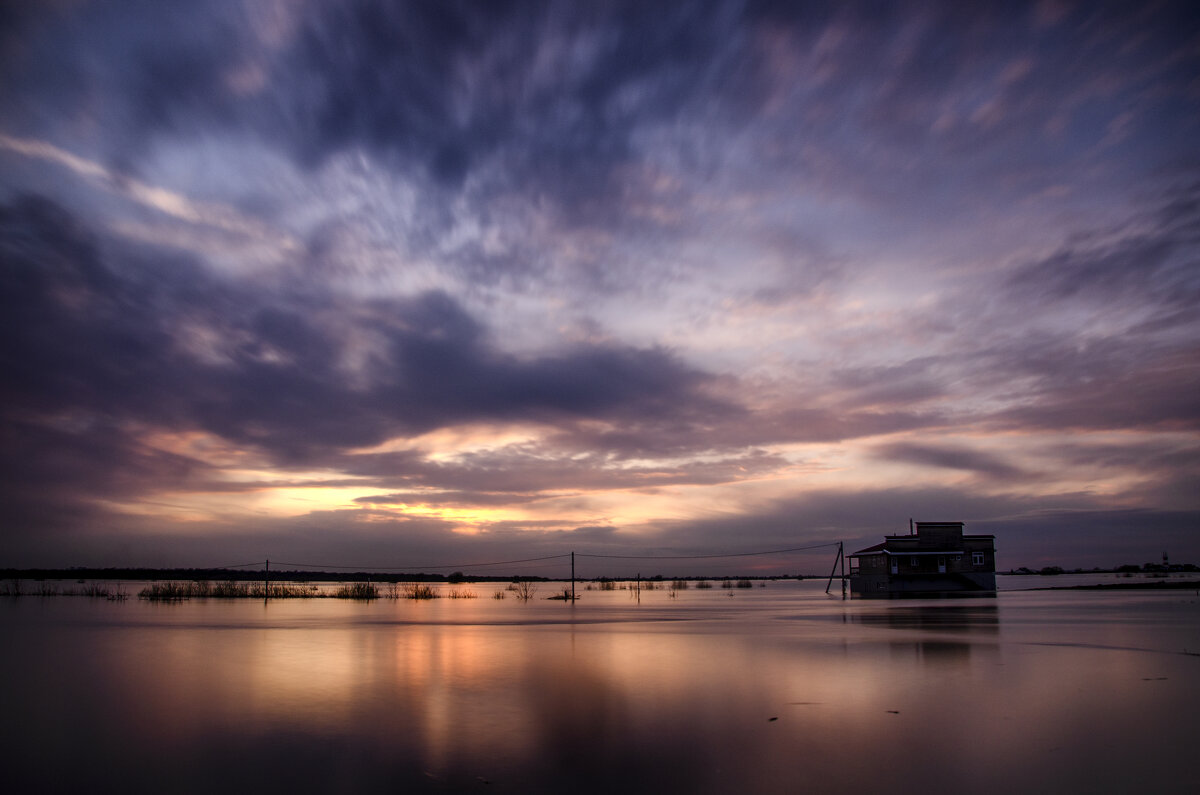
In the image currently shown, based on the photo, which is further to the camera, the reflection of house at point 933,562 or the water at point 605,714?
the reflection of house at point 933,562

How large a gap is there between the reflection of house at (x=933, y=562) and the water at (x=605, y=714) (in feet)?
131

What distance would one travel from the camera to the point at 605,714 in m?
10.5

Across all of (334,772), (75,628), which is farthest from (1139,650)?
(75,628)

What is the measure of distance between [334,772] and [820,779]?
5.06 m

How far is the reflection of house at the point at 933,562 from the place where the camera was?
59.8 meters

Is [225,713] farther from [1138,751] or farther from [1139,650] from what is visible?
[1139,650]

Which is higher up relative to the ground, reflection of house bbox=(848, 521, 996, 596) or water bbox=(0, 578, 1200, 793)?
water bbox=(0, 578, 1200, 793)

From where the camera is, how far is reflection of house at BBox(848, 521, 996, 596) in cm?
5981

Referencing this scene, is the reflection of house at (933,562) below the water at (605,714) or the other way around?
below

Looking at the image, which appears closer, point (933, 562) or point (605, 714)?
point (605, 714)

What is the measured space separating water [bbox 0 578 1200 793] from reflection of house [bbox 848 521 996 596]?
39789 mm

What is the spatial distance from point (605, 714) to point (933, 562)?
58.2 meters

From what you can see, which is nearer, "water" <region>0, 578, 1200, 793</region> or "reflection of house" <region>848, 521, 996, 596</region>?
"water" <region>0, 578, 1200, 793</region>

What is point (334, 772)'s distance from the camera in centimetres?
766
